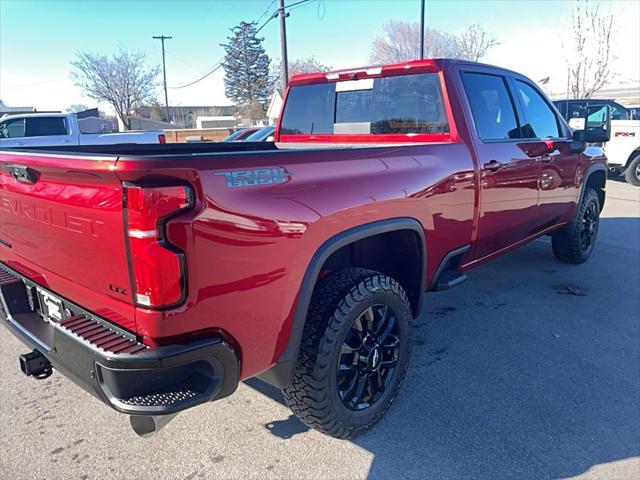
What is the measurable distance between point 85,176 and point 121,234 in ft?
0.97

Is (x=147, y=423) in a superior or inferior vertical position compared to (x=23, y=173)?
inferior

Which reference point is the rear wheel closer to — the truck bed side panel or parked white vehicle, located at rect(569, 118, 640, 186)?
parked white vehicle, located at rect(569, 118, 640, 186)

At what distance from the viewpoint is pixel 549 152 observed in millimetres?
4250

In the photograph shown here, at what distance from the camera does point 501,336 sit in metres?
3.82

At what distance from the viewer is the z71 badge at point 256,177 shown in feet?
5.81

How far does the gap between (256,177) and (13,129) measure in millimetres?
14228

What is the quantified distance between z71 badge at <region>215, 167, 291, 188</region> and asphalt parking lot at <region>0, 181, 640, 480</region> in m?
1.47

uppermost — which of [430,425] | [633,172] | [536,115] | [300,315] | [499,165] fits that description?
[536,115]

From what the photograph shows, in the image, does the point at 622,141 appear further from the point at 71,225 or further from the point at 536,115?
the point at 71,225

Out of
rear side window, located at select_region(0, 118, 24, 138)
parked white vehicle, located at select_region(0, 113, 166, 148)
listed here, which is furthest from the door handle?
rear side window, located at select_region(0, 118, 24, 138)

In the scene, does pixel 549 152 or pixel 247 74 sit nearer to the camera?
pixel 549 152


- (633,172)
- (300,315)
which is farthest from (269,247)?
(633,172)

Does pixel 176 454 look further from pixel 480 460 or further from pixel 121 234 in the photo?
pixel 480 460

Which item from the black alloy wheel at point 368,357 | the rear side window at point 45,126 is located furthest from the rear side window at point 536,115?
the rear side window at point 45,126
